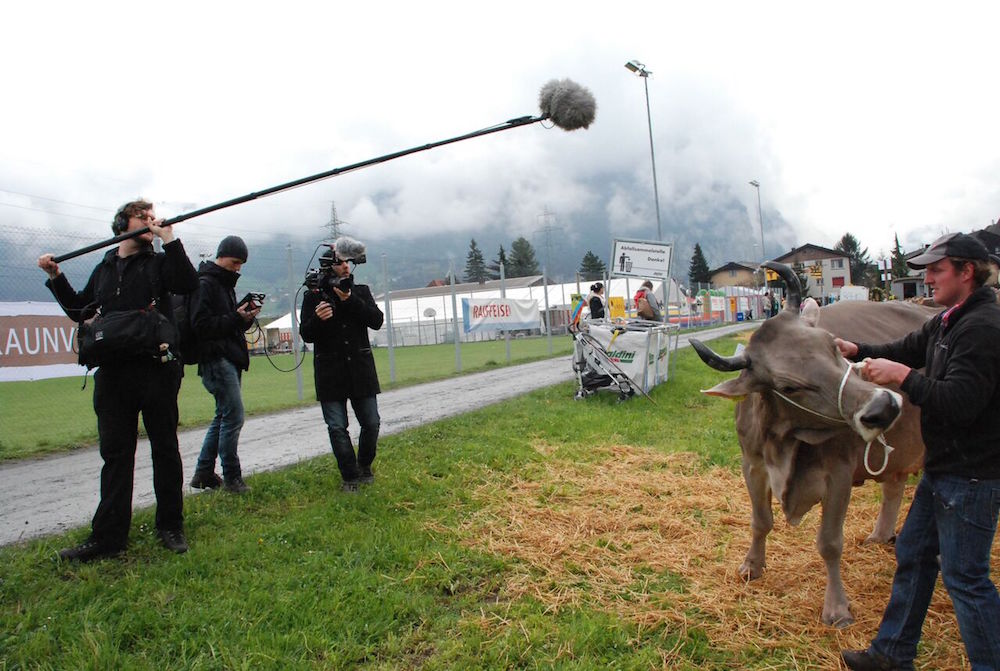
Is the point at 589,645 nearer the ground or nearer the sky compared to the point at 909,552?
nearer the ground

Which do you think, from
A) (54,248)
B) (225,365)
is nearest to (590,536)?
(225,365)

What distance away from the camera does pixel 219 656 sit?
11.4ft

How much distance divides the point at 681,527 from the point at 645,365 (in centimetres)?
582

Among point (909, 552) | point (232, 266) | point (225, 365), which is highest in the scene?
point (232, 266)

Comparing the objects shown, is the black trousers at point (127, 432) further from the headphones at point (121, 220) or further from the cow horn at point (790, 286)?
the cow horn at point (790, 286)

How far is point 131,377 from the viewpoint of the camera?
4.50 metres

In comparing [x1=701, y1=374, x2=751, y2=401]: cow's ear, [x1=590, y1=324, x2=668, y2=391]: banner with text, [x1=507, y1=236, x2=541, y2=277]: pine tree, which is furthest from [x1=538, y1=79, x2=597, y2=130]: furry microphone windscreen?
[x1=507, y1=236, x2=541, y2=277]: pine tree

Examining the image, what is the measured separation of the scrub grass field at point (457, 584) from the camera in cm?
347

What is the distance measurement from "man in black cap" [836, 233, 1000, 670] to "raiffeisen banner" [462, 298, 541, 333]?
15.9 m

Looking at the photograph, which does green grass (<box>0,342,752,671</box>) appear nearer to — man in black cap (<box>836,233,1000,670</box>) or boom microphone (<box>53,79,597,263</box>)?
man in black cap (<box>836,233,1000,670</box>)

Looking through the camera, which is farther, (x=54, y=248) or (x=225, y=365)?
(x=54, y=248)

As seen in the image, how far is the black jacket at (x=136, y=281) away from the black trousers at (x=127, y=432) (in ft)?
1.47

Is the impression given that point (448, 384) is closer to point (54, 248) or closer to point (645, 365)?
point (645, 365)

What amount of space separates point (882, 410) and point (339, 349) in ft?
14.5
